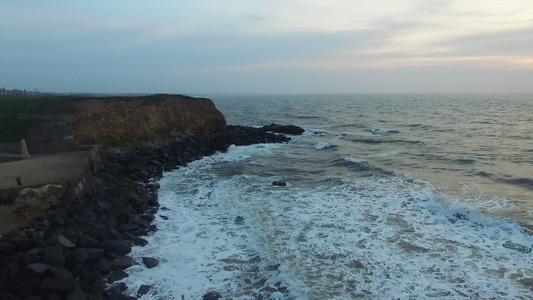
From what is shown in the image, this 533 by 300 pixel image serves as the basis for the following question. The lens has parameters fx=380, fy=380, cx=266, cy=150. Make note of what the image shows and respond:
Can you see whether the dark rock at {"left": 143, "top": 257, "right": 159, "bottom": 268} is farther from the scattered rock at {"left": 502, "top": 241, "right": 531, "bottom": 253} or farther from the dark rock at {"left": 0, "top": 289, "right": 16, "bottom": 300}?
the scattered rock at {"left": 502, "top": 241, "right": 531, "bottom": 253}

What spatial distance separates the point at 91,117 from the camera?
26.0 meters

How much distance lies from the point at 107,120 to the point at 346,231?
20.4m

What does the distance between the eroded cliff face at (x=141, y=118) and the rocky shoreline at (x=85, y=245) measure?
266 inches

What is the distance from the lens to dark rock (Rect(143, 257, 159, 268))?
34.2 feet

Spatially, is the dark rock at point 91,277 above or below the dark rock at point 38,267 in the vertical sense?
below

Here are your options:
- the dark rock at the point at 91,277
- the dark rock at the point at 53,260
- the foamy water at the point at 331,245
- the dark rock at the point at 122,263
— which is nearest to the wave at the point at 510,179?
the foamy water at the point at 331,245

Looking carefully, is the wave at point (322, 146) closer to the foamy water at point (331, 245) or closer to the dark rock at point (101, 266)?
the foamy water at point (331, 245)

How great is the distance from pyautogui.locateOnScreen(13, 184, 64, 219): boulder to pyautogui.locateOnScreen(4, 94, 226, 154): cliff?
967 cm

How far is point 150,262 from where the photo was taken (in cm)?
1052

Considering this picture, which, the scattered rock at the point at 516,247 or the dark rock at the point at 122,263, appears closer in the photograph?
the dark rock at the point at 122,263

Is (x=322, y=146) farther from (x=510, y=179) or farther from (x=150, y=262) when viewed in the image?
(x=150, y=262)

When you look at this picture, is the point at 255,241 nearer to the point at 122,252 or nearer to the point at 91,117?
the point at 122,252

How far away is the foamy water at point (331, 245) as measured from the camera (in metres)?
9.40

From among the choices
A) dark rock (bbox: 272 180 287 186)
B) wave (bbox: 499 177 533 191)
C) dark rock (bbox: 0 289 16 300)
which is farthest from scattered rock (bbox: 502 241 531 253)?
dark rock (bbox: 0 289 16 300)
